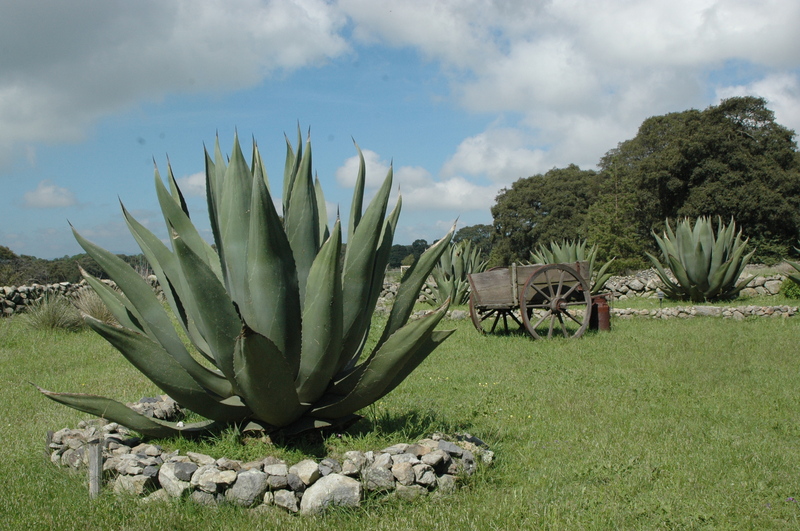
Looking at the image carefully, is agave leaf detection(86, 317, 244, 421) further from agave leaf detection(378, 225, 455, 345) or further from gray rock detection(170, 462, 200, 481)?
agave leaf detection(378, 225, 455, 345)

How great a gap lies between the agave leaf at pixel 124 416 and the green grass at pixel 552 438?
0.46 ft

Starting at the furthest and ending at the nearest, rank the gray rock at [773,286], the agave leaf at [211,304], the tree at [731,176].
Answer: the tree at [731,176]
the gray rock at [773,286]
the agave leaf at [211,304]

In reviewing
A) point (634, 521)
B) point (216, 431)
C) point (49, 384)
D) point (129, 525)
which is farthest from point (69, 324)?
point (634, 521)

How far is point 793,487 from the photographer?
12.2 ft

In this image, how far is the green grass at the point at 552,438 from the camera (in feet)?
10.4

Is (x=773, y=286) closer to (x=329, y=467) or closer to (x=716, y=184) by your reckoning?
(x=716, y=184)

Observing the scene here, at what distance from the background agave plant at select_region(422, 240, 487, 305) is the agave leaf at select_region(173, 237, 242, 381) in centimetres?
1265


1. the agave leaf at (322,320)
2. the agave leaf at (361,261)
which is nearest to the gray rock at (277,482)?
the agave leaf at (322,320)

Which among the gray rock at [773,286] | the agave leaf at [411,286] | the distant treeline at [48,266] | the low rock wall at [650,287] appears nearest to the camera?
the agave leaf at [411,286]

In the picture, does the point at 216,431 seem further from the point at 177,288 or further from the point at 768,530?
the point at 768,530

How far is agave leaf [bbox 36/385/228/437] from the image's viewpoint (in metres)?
3.53

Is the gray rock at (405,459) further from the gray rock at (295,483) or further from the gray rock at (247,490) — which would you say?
the gray rock at (247,490)

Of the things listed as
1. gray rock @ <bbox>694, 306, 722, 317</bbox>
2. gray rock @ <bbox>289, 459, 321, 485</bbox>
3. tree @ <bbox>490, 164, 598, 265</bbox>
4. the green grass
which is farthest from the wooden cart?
tree @ <bbox>490, 164, 598, 265</bbox>

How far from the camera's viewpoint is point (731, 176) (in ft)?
92.7
